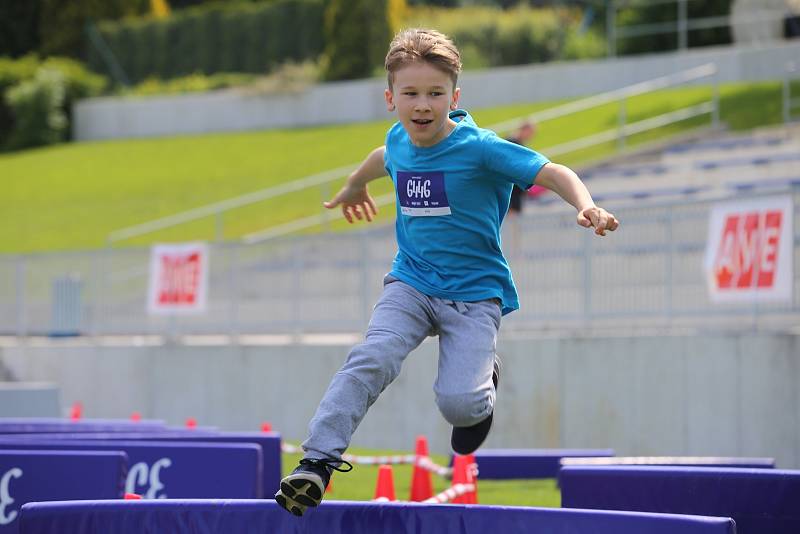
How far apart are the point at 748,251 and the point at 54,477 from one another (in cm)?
723

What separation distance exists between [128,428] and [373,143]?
74.7ft

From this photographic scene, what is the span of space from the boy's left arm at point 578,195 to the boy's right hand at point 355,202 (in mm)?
1319

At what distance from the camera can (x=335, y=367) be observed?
1595cm

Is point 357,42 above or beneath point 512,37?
beneath

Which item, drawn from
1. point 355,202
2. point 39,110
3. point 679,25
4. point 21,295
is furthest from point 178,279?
point 39,110

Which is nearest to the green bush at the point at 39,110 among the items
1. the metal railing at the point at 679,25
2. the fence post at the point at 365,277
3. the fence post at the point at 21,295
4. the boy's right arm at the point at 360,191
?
the metal railing at the point at 679,25

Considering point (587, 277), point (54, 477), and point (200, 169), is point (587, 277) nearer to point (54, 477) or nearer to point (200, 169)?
point (54, 477)

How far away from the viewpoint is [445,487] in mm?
11594

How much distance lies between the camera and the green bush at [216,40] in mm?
46781

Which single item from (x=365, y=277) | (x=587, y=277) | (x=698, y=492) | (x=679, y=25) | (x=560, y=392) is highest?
(x=679, y=25)

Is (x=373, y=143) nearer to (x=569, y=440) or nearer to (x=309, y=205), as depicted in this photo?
(x=309, y=205)

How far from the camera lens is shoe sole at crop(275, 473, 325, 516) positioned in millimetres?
5383

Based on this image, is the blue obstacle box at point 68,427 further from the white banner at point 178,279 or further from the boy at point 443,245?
the white banner at point 178,279

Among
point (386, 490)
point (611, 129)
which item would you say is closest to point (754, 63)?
point (611, 129)
